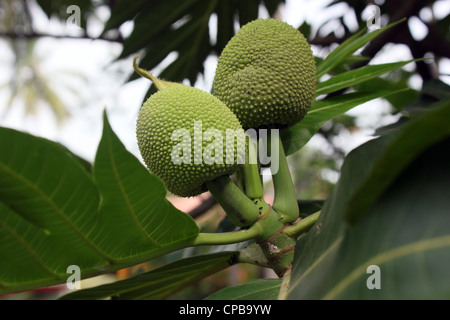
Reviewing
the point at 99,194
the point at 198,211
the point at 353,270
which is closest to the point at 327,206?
the point at 353,270

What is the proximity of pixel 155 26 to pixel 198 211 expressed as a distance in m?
0.62

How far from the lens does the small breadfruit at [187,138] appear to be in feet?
1.73

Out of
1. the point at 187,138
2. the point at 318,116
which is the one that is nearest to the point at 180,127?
the point at 187,138

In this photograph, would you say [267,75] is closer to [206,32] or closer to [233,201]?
[233,201]

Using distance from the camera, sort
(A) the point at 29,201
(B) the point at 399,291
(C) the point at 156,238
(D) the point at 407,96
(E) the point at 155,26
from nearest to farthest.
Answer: (B) the point at 399,291, (A) the point at 29,201, (C) the point at 156,238, (D) the point at 407,96, (E) the point at 155,26

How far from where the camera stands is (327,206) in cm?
49

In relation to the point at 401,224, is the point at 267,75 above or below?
above

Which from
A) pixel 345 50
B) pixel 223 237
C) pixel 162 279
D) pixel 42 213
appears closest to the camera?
pixel 42 213

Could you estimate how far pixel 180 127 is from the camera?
0.53 m

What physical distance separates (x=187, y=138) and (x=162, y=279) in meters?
0.28

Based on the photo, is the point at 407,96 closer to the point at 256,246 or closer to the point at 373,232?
the point at 256,246

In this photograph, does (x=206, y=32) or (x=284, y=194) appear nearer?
(x=284, y=194)

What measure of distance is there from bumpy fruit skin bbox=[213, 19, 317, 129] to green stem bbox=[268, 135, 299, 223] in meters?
0.06

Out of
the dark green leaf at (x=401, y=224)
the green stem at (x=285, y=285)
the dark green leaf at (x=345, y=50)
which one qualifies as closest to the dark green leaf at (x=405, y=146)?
the dark green leaf at (x=401, y=224)
